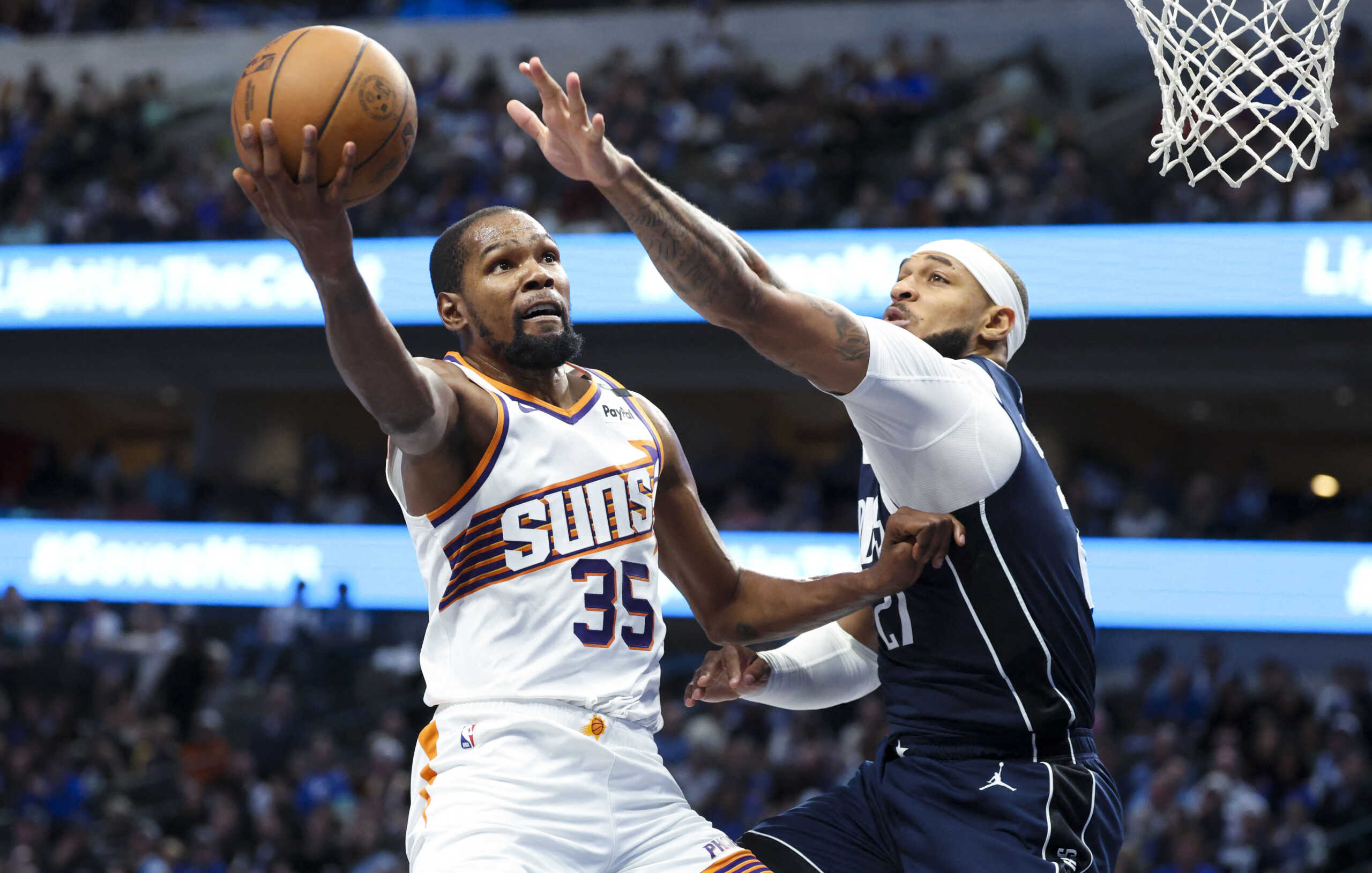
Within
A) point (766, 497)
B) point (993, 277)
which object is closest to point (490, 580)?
point (993, 277)

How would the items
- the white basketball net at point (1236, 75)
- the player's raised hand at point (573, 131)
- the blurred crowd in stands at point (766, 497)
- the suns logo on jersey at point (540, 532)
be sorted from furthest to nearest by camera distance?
the blurred crowd in stands at point (766, 497) → the white basketball net at point (1236, 75) → the suns logo on jersey at point (540, 532) → the player's raised hand at point (573, 131)

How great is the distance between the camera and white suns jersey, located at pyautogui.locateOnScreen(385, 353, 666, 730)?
11.8 feet

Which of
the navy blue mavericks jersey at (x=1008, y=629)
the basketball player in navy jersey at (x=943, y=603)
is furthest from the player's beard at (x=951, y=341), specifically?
the navy blue mavericks jersey at (x=1008, y=629)

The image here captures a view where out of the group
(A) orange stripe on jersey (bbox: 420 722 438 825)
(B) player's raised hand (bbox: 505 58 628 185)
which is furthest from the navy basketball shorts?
(B) player's raised hand (bbox: 505 58 628 185)

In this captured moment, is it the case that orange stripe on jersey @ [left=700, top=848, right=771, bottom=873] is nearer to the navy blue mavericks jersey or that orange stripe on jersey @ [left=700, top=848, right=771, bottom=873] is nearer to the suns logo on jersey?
the navy blue mavericks jersey

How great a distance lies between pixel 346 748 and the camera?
1323cm

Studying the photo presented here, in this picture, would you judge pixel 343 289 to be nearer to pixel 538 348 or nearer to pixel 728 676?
pixel 538 348

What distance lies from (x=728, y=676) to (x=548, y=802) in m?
0.86

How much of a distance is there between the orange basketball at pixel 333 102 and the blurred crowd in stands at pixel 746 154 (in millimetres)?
10559

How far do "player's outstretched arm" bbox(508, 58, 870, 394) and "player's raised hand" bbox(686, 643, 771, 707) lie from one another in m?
1.13

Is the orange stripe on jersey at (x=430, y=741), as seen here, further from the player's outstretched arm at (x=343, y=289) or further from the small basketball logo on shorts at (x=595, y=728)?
the player's outstretched arm at (x=343, y=289)

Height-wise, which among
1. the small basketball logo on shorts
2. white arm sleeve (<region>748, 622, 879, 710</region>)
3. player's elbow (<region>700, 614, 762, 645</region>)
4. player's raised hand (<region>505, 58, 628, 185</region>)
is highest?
player's raised hand (<region>505, 58, 628, 185</region>)

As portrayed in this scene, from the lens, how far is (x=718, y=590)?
14.1ft

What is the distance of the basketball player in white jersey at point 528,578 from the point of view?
11.2 ft
